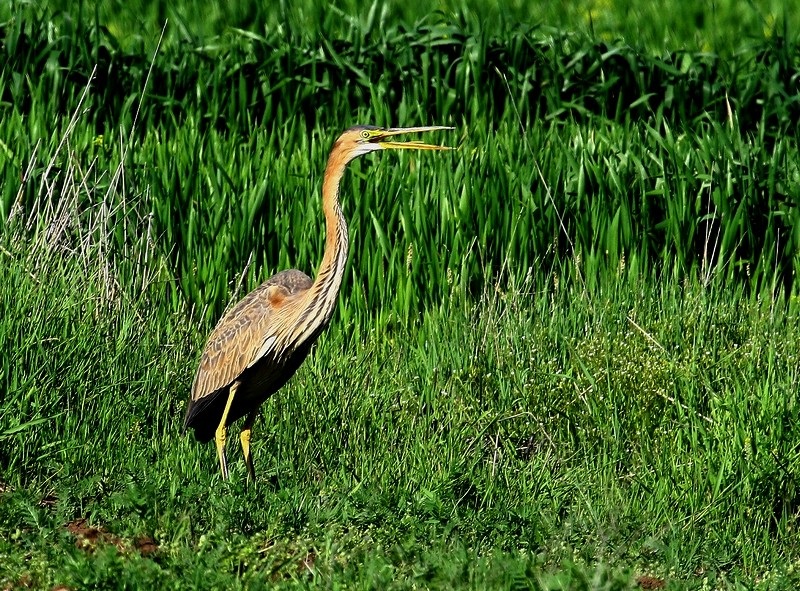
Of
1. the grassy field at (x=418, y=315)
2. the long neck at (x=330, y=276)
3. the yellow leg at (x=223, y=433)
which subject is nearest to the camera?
the grassy field at (x=418, y=315)

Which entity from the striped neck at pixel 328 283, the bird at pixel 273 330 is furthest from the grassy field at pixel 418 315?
the striped neck at pixel 328 283

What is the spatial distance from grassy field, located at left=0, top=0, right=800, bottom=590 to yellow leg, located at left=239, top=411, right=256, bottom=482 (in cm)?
7

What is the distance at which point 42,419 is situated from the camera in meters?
5.44

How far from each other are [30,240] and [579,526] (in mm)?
3151

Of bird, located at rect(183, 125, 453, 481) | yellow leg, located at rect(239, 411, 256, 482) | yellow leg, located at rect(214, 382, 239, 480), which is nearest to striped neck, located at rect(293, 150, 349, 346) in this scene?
bird, located at rect(183, 125, 453, 481)

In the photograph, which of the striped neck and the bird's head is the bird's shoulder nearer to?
the striped neck

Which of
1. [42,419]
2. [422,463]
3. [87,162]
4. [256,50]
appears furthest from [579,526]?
[256,50]

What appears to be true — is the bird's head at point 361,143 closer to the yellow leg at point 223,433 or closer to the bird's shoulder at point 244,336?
the bird's shoulder at point 244,336

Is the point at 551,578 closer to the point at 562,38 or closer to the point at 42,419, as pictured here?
the point at 42,419

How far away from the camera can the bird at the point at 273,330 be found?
227 inches

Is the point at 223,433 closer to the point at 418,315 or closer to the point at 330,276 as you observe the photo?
the point at 330,276

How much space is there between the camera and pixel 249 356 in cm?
590

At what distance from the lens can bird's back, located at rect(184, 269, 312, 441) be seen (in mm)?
5898

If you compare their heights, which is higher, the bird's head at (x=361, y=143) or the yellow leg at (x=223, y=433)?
the bird's head at (x=361, y=143)
